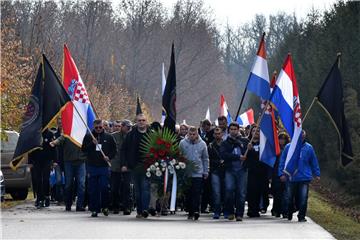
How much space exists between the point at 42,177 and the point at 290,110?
5.84m

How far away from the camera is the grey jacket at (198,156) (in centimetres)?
2023

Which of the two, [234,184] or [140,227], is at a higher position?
[234,184]

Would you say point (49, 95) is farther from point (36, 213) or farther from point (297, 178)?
point (297, 178)

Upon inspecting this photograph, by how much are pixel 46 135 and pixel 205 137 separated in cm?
369

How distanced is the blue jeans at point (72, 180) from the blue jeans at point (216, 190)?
2913mm

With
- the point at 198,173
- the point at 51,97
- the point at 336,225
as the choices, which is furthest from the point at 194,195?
the point at 51,97

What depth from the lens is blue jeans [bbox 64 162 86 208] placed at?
2225 cm

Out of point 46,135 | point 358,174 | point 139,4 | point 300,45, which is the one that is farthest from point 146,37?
point 46,135

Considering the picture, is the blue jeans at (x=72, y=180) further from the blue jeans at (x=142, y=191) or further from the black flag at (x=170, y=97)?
the black flag at (x=170, y=97)

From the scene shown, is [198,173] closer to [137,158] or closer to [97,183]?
[137,158]

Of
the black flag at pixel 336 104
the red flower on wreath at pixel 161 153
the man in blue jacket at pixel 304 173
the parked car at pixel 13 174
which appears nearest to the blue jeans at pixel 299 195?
the man in blue jacket at pixel 304 173

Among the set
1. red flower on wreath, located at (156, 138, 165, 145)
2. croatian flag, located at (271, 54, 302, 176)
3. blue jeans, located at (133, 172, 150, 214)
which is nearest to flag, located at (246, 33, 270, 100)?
croatian flag, located at (271, 54, 302, 176)

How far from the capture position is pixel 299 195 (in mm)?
20531

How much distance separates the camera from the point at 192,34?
8756 centimetres
